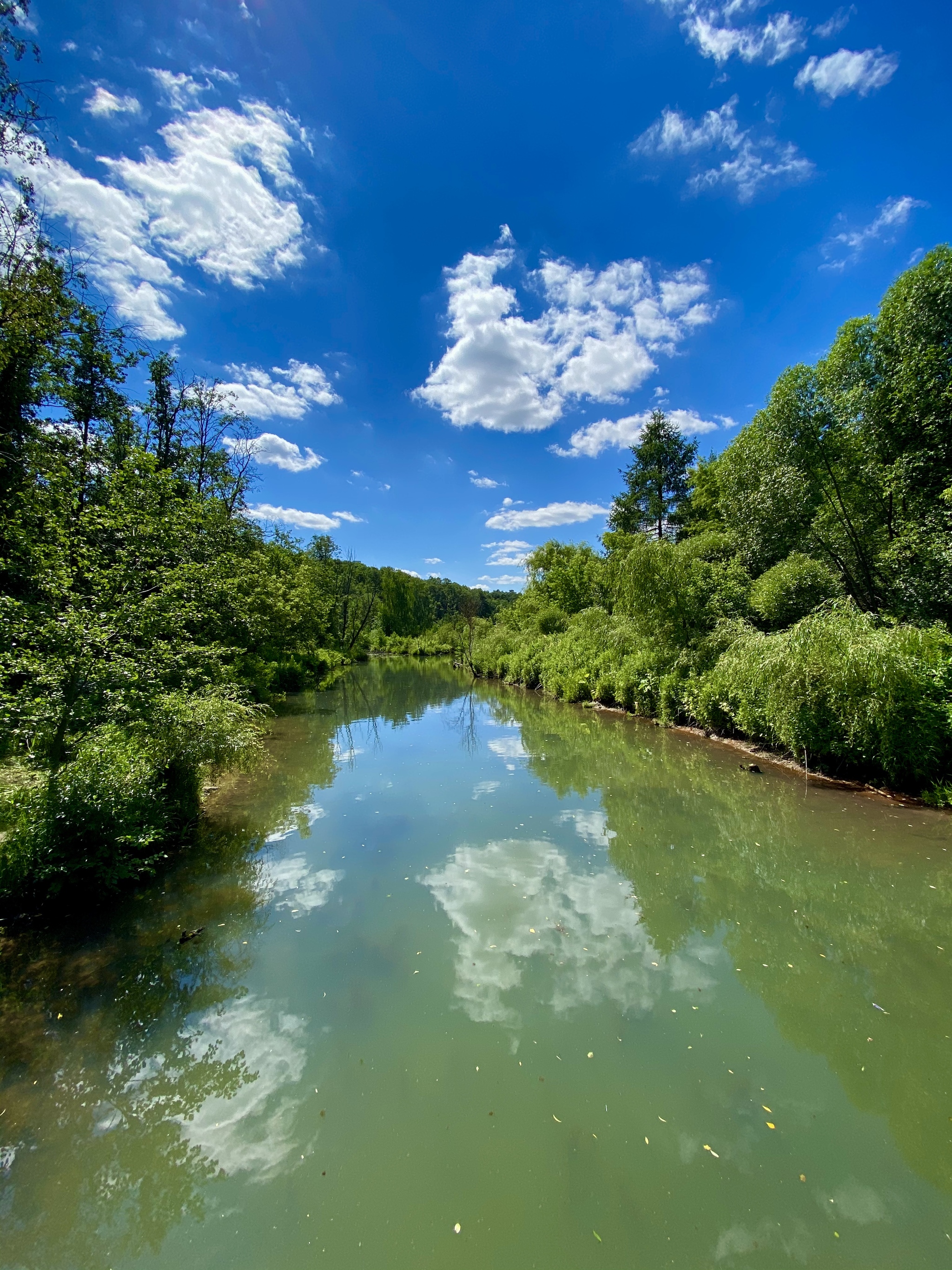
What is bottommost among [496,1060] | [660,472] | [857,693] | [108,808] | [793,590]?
[496,1060]

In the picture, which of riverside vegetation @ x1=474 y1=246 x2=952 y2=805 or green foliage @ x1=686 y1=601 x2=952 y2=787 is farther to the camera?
riverside vegetation @ x1=474 y1=246 x2=952 y2=805

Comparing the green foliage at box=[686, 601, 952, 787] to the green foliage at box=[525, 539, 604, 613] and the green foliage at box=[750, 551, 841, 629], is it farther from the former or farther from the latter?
the green foliage at box=[525, 539, 604, 613]

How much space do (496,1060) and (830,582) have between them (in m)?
14.0

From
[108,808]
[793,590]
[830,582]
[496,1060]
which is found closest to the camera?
[496,1060]

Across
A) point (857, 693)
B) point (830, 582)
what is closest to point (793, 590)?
point (830, 582)

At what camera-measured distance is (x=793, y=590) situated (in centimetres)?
1335

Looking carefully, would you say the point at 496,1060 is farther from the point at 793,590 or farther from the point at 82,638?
the point at 793,590

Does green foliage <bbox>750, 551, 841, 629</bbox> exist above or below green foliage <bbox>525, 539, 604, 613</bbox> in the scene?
below

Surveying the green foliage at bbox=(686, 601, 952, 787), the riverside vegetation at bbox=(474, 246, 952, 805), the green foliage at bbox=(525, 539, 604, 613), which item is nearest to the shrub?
the green foliage at bbox=(686, 601, 952, 787)

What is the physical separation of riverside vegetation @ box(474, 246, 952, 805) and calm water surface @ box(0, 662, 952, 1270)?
7.05 feet

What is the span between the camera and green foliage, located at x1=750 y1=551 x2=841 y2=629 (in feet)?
42.4

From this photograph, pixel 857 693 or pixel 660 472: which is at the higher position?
pixel 660 472

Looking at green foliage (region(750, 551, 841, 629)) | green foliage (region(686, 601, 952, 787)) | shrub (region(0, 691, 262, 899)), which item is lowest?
shrub (region(0, 691, 262, 899))

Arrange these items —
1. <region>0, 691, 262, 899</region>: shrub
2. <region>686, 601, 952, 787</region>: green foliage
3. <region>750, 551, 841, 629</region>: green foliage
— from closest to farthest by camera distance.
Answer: <region>0, 691, 262, 899</region>: shrub
<region>686, 601, 952, 787</region>: green foliage
<region>750, 551, 841, 629</region>: green foliage
